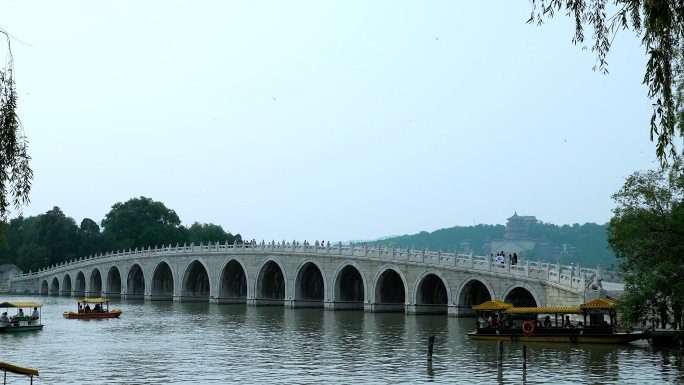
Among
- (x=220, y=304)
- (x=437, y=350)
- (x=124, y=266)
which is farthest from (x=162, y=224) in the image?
(x=437, y=350)

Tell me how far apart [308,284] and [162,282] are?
82.1 ft

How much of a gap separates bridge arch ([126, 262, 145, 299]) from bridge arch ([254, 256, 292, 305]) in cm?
2125

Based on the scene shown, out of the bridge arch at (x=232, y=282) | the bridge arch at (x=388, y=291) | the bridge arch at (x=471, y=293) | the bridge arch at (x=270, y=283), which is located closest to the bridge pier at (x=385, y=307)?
the bridge arch at (x=388, y=291)

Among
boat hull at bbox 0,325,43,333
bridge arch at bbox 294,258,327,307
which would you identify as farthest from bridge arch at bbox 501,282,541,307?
boat hull at bbox 0,325,43,333

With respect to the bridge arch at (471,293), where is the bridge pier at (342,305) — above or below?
below

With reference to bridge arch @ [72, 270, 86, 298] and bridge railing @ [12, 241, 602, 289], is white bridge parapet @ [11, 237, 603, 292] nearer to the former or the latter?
bridge railing @ [12, 241, 602, 289]

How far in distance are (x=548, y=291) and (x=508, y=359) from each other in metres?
13.1

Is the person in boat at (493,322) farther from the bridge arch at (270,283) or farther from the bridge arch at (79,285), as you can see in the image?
the bridge arch at (79,285)

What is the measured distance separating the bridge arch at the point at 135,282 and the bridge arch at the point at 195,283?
892cm

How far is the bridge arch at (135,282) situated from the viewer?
277ft

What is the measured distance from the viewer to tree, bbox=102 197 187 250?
111 metres

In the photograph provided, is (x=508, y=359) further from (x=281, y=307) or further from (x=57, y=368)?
(x=281, y=307)

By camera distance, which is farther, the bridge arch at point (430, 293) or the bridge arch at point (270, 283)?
the bridge arch at point (270, 283)

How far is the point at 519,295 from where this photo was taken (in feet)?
152
